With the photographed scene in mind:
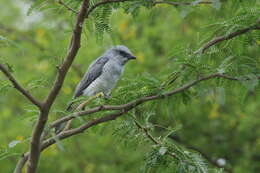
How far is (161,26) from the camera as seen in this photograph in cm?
789

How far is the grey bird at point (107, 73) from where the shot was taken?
4289mm

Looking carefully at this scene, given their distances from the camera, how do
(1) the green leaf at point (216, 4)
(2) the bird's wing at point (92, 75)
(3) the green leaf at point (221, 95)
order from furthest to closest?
(2) the bird's wing at point (92, 75)
(3) the green leaf at point (221, 95)
(1) the green leaf at point (216, 4)

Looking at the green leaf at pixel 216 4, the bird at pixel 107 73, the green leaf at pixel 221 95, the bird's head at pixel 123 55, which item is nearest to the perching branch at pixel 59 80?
the green leaf at pixel 216 4

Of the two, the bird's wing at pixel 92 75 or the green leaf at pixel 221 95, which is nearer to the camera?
the green leaf at pixel 221 95

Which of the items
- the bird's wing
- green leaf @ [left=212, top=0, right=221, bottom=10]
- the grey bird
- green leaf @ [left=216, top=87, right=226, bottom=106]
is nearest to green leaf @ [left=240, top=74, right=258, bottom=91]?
green leaf @ [left=216, top=87, right=226, bottom=106]

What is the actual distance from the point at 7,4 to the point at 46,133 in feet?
30.2

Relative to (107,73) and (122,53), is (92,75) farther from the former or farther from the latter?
(122,53)

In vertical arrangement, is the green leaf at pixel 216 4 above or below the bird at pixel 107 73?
above

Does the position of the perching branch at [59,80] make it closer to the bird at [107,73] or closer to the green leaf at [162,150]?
the green leaf at [162,150]

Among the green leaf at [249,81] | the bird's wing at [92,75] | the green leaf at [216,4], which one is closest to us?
the green leaf at [216,4]

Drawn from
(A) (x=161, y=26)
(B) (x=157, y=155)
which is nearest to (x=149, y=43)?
(A) (x=161, y=26)

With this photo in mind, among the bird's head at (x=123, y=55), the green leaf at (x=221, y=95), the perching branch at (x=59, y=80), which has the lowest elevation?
the bird's head at (x=123, y=55)

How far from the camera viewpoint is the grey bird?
4289 mm

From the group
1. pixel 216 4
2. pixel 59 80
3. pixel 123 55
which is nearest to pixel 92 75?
pixel 123 55
